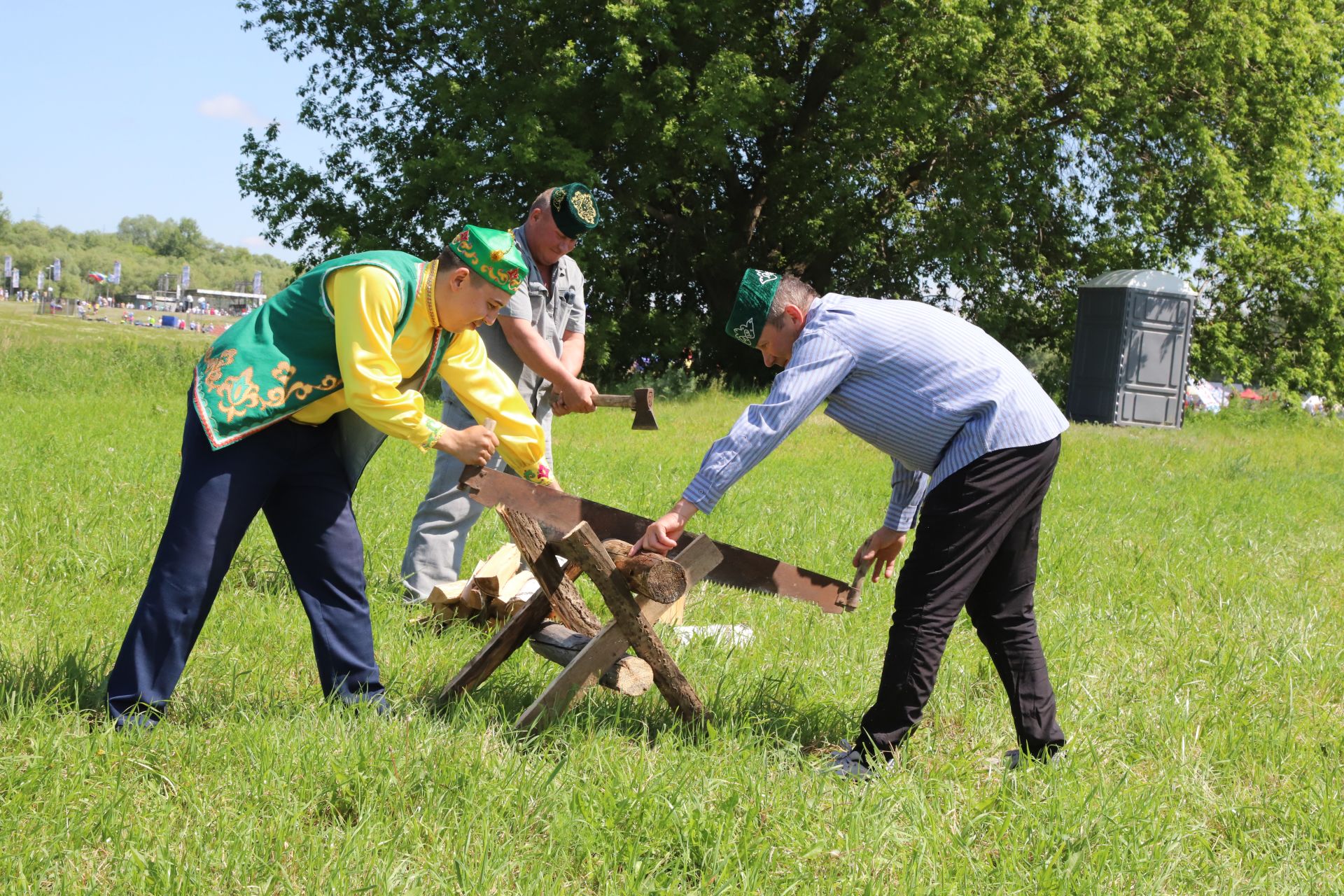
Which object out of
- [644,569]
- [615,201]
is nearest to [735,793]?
[644,569]

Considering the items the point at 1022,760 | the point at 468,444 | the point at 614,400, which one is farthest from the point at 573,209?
the point at 1022,760

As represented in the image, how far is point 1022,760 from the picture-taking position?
152 inches

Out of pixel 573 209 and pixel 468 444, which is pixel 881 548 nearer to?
pixel 468 444

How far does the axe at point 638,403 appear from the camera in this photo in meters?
5.32

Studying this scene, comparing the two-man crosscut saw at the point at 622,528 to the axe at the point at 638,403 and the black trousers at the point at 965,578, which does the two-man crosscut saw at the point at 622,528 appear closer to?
the black trousers at the point at 965,578

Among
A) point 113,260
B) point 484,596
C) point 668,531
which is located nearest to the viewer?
point 668,531

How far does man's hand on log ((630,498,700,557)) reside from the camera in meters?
3.42

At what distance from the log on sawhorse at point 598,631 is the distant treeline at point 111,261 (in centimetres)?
10321

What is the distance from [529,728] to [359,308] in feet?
4.77

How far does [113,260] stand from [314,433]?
501 ft

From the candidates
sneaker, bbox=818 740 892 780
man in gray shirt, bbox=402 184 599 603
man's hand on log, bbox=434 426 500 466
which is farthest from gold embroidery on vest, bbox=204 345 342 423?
sneaker, bbox=818 740 892 780

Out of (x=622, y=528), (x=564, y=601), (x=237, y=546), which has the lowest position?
(x=564, y=601)

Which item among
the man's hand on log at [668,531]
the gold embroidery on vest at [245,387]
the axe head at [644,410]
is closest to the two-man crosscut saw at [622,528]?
the man's hand on log at [668,531]

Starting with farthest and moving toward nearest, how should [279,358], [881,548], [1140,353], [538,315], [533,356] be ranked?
[1140,353]
[538,315]
[533,356]
[881,548]
[279,358]
